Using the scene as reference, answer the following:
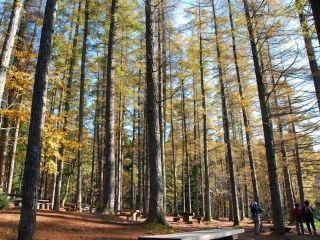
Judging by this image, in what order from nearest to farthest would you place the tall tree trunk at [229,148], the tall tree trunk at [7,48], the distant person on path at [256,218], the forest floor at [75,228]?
1. the forest floor at [75,228]
2. the tall tree trunk at [7,48]
3. the distant person on path at [256,218]
4. the tall tree trunk at [229,148]

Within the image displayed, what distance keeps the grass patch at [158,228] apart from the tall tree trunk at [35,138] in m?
3.78

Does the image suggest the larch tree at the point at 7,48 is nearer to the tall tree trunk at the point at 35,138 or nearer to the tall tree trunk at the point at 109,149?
the tall tree trunk at the point at 35,138

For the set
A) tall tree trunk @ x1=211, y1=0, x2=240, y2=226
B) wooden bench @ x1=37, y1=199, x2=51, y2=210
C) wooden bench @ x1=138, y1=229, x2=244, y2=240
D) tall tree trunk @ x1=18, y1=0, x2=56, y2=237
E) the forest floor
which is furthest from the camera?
tall tree trunk @ x1=211, y1=0, x2=240, y2=226

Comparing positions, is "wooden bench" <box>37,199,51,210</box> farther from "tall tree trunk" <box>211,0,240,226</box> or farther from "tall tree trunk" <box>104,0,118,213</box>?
"tall tree trunk" <box>211,0,240,226</box>

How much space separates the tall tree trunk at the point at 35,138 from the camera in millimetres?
7520

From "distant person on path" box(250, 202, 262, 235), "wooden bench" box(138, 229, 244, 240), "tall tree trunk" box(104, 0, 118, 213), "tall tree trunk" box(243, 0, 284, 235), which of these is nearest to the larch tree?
"tall tree trunk" box(104, 0, 118, 213)

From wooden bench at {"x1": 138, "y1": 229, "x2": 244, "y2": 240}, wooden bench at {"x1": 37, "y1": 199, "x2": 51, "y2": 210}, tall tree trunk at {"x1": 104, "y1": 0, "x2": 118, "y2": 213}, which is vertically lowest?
wooden bench at {"x1": 138, "y1": 229, "x2": 244, "y2": 240}

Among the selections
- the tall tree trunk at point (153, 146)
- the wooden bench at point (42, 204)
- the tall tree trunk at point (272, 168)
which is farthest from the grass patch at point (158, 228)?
the wooden bench at point (42, 204)

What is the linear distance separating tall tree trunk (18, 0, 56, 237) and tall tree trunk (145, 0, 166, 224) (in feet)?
13.8

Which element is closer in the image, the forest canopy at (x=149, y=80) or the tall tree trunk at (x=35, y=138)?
the tall tree trunk at (x=35, y=138)

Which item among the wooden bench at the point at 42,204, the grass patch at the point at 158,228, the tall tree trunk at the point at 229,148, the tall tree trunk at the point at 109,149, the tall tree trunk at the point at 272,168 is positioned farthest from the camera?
the tall tree trunk at the point at 229,148

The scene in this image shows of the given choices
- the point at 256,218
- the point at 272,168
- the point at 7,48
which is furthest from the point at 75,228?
the point at 256,218

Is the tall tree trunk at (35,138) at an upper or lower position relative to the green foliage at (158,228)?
upper

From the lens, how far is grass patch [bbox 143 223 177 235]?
1026 cm
